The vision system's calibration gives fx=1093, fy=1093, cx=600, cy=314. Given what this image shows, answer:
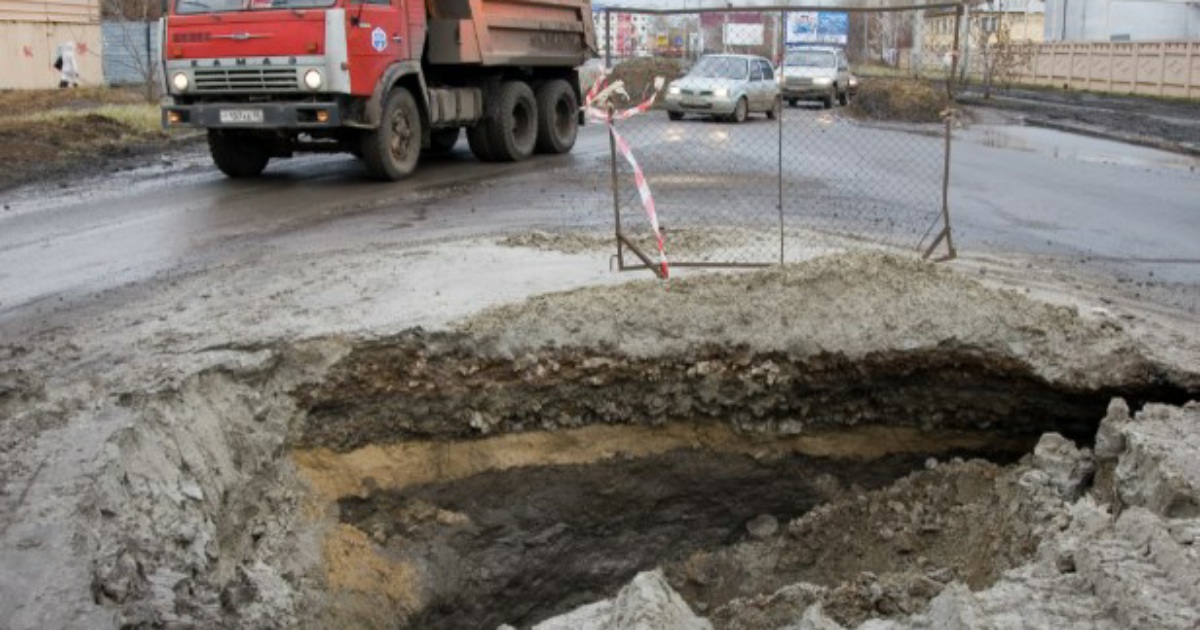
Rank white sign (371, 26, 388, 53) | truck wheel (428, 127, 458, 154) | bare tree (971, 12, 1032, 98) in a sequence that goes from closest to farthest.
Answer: white sign (371, 26, 388, 53) → truck wheel (428, 127, 458, 154) → bare tree (971, 12, 1032, 98)

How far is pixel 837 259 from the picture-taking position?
683cm

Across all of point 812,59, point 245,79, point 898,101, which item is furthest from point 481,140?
point 812,59

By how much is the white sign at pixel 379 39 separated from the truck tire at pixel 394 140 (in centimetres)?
61

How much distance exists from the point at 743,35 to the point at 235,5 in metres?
5.60

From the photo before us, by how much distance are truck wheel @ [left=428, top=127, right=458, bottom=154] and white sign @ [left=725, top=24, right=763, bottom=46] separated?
524cm

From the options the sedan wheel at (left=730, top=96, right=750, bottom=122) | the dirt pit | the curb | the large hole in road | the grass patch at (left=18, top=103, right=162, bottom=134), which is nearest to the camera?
the dirt pit

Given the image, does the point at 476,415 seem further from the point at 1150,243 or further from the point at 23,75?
the point at 23,75

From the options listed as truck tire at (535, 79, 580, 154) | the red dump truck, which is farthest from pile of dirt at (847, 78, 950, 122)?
the red dump truck

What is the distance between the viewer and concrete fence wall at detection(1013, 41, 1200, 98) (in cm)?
3638

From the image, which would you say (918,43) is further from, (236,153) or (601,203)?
(236,153)

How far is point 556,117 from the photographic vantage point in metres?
16.8

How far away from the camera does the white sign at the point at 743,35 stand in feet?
35.6

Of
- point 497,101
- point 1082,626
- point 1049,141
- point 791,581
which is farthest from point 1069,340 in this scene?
point 1049,141

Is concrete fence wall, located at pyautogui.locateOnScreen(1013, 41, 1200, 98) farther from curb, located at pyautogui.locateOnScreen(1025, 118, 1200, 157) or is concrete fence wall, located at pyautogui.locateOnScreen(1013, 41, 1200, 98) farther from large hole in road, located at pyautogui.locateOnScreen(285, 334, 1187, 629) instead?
large hole in road, located at pyautogui.locateOnScreen(285, 334, 1187, 629)
